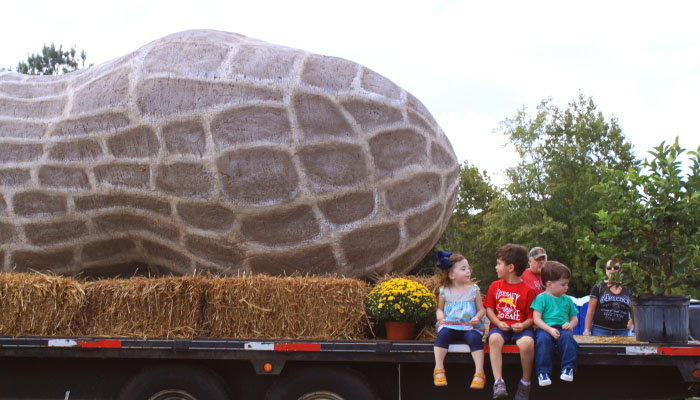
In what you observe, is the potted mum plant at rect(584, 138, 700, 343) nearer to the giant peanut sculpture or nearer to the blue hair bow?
the blue hair bow

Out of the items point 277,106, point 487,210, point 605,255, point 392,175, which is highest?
point 487,210

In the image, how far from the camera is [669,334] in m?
4.79

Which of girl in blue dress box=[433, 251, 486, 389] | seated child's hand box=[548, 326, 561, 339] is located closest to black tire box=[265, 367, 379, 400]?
girl in blue dress box=[433, 251, 486, 389]

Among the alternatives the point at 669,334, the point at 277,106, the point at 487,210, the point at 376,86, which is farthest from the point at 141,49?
the point at 487,210

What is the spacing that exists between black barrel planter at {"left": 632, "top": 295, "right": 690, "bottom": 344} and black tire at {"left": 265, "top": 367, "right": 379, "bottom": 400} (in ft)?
6.98

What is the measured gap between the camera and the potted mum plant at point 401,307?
5.47m

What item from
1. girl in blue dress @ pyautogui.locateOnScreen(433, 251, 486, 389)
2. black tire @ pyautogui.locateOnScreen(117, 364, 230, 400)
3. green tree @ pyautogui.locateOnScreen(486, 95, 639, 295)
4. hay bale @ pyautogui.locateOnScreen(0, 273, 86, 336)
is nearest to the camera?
girl in blue dress @ pyautogui.locateOnScreen(433, 251, 486, 389)

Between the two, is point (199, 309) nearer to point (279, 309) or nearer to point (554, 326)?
point (279, 309)

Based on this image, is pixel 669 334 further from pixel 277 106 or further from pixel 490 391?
pixel 277 106

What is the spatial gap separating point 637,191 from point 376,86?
2.78 meters

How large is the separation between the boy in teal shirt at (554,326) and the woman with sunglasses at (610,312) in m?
1.49

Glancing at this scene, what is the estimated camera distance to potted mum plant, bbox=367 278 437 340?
547 cm

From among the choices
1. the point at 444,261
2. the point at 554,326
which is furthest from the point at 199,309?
the point at 554,326

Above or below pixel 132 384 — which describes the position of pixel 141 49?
above
